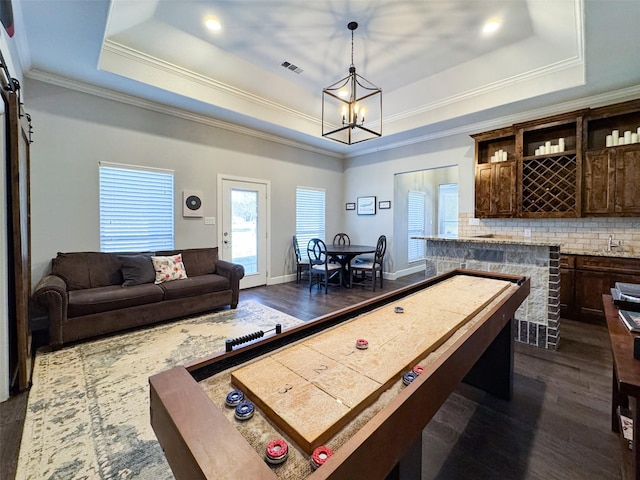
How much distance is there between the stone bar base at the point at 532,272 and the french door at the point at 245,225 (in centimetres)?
364

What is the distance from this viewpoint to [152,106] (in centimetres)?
426

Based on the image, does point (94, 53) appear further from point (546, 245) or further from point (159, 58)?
point (546, 245)

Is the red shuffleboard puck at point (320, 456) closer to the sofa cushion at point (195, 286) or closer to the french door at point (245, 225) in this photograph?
the sofa cushion at point (195, 286)

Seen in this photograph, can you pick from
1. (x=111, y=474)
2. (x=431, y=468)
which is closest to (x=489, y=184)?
(x=431, y=468)

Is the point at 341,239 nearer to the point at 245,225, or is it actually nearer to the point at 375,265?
the point at 375,265

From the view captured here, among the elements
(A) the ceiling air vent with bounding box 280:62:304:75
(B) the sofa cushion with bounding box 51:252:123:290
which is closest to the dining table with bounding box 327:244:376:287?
(A) the ceiling air vent with bounding box 280:62:304:75

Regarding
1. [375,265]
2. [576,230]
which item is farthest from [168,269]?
[576,230]

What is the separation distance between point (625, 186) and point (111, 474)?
575cm

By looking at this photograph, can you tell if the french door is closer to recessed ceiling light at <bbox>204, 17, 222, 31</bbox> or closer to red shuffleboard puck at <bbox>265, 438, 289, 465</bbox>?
recessed ceiling light at <bbox>204, 17, 222, 31</bbox>

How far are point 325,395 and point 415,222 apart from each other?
6.94m

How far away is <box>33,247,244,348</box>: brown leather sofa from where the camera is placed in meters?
2.89

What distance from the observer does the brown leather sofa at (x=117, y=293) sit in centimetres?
289

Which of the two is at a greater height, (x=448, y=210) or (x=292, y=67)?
(x=292, y=67)

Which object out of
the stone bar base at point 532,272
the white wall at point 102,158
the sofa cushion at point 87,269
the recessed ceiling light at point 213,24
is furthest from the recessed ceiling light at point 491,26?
the sofa cushion at point 87,269
